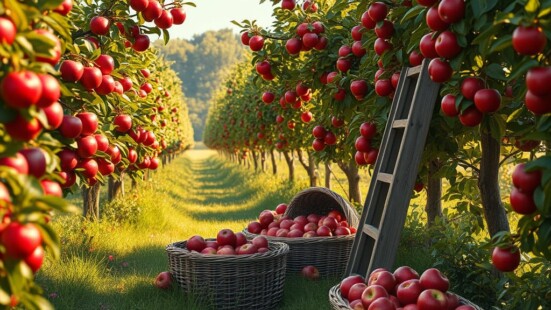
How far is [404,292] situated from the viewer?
3201 mm

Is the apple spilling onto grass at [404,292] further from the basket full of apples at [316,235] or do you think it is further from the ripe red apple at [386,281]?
the basket full of apples at [316,235]

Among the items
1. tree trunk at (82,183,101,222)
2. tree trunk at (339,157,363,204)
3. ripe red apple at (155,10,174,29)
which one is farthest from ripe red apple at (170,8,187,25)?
tree trunk at (82,183,101,222)

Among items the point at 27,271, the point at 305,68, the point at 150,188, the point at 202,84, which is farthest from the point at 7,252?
the point at 202,84

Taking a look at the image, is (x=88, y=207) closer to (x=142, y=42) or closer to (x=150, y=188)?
(x=142, y=42)

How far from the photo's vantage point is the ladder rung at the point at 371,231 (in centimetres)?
391

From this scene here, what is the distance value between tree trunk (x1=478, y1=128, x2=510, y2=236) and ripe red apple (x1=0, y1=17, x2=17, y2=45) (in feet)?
9.51

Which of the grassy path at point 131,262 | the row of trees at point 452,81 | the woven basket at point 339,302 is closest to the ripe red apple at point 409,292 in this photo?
the woven basket at point 339,302

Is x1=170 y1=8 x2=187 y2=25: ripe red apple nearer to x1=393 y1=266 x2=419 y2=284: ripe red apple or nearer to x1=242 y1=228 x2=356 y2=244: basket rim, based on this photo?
x1=393 y1=266 x2=419 y2=284: ripe red apple

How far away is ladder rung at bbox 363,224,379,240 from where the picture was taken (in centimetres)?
391

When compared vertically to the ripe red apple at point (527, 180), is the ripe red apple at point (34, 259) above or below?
below

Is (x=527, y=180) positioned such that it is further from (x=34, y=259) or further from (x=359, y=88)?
(x=359, y=88)

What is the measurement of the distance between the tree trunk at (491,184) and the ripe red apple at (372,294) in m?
0.99

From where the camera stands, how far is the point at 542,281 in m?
3.00

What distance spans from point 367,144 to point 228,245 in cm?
153
